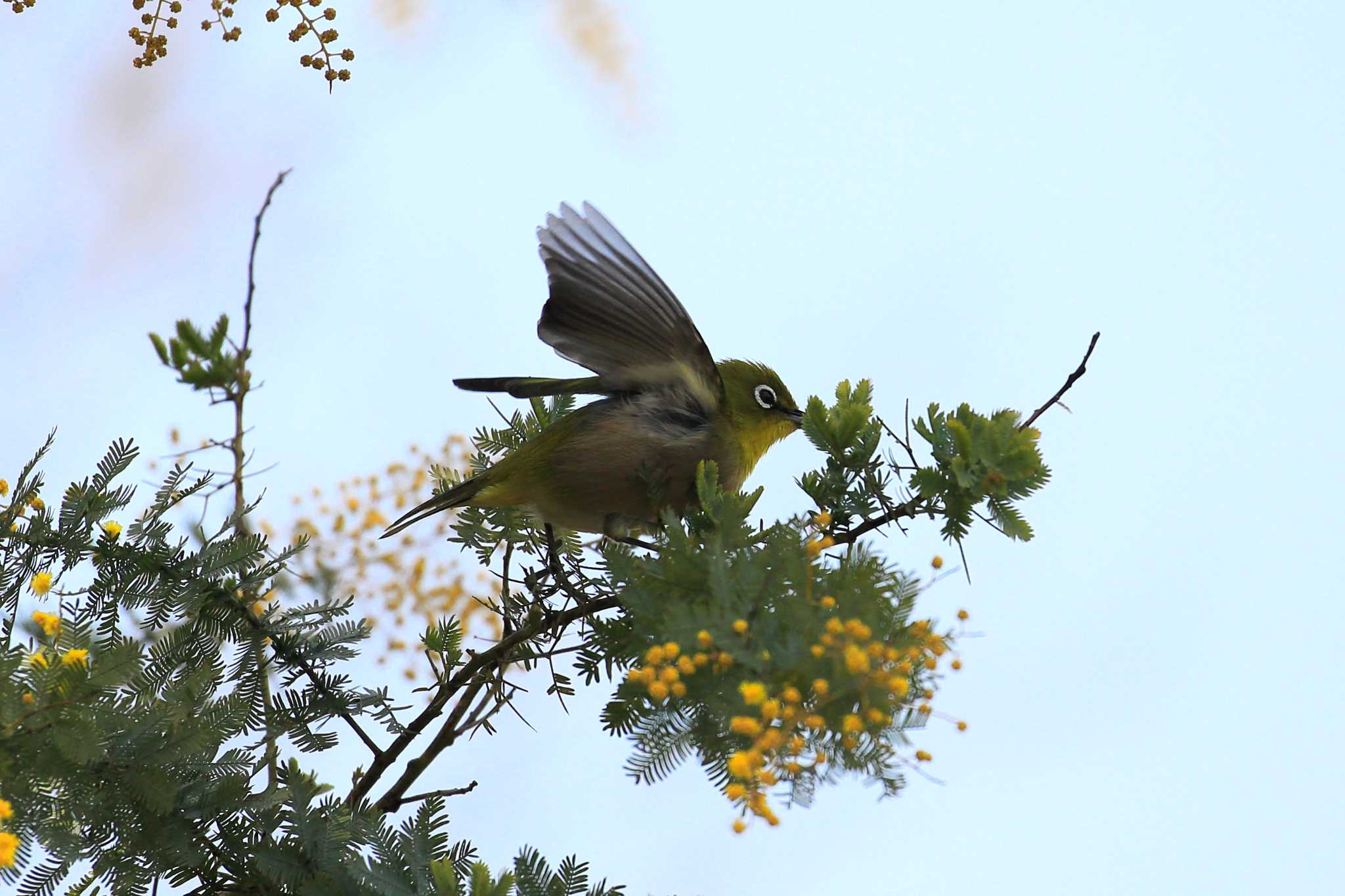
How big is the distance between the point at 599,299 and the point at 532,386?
236mm

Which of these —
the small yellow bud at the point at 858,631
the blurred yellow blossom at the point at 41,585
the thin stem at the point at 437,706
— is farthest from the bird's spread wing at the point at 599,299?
the small yellow bud at the point at 858,631

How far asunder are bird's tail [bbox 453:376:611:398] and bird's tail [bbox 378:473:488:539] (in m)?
0.16

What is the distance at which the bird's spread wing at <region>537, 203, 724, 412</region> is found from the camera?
2.10 m

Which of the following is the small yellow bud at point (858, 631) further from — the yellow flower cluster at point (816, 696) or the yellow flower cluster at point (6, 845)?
the yellow flower cluster at point (6, 845)

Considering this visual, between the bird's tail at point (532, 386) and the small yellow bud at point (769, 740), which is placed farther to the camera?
the bird's tail at point (532, 386)

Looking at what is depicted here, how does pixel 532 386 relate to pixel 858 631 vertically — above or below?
above

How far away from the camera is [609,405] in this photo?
2271 mm

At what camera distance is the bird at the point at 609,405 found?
83.2 inches

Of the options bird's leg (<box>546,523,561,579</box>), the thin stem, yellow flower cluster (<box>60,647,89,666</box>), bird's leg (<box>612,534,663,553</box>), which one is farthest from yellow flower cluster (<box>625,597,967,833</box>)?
bird's leg (<box>546,523,561,579</box>)

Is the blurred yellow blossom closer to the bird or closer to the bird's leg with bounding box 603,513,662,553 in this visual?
the bird

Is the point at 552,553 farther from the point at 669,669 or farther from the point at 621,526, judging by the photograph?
the point at 669,669

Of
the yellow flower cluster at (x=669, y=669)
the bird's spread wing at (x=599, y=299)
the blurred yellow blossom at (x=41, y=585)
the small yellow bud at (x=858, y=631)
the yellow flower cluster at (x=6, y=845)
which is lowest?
the yellow flower cluster at (x=6, y=845)

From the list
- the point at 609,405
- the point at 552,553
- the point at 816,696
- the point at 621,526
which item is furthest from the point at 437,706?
the point at 816,696

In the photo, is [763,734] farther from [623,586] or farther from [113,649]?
[113,649]
